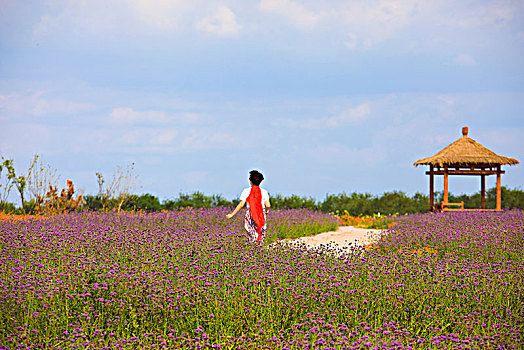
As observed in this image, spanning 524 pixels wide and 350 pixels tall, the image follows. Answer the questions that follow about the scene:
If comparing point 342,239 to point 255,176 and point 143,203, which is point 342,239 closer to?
point 255,176

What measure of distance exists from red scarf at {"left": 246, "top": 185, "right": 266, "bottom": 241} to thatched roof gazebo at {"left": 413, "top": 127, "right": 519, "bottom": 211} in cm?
1125

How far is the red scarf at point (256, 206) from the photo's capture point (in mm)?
8938

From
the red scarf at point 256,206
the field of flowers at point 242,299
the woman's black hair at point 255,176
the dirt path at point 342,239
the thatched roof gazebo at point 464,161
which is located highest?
the thatched roof gazebo at point 464,161

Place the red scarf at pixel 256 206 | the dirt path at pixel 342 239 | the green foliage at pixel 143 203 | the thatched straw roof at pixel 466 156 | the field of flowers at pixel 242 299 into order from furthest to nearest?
the thatched straw roof at pixel 466 156 → the green foliage at pixel 143 203 → the dirt path at pixel 342 239 → the red scarf at pixel 256 206 → the field of flowers at pixel 242 299

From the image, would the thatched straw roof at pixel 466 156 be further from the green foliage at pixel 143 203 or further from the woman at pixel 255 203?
the woman at pixel 255 203

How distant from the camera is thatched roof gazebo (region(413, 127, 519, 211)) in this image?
60.3 feet

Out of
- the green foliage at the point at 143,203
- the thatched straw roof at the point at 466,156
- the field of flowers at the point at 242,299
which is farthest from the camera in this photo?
the thatched straw roof at the point at 466,156

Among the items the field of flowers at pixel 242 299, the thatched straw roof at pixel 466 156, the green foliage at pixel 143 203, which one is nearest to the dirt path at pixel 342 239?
the field of flowers at pixel 242 299

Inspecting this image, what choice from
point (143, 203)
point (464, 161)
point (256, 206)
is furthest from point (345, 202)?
point (256, 206)

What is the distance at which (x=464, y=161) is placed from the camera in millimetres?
18250

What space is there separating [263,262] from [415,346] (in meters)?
Result: 2.38

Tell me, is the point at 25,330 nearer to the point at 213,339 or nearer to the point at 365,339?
the point at 213,339

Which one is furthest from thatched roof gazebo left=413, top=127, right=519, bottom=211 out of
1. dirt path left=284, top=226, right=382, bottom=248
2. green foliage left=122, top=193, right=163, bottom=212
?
green foliage left=122, top=193, right=163, bottom=212

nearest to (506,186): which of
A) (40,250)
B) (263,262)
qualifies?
(263,262)
